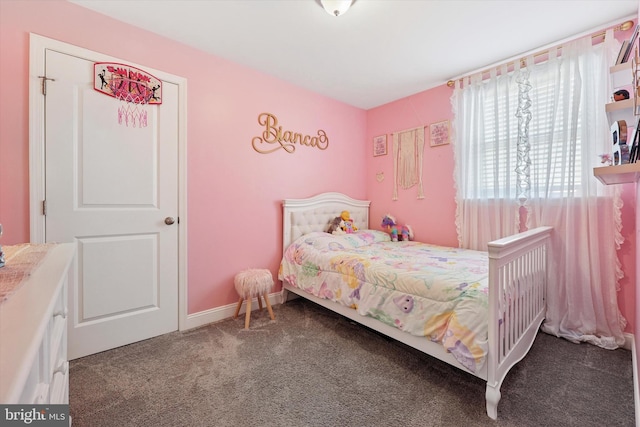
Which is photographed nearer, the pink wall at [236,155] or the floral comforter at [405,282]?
the floral comforter at [405,282]

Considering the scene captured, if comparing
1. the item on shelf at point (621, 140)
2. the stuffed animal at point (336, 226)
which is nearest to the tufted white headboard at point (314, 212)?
the stuffed animal at point (336, 226)

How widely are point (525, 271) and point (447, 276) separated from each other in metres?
0.56

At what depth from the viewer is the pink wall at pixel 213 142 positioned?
1.70 metres

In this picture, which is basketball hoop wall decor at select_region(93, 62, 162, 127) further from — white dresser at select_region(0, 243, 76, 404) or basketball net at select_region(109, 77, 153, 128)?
white dresser at select_region(0, 243, 76, 404)

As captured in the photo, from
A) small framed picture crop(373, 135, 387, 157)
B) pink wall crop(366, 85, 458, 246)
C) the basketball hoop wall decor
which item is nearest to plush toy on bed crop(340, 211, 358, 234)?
pink wall crop(366, 85, 458, 246)

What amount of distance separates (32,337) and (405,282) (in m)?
1.72

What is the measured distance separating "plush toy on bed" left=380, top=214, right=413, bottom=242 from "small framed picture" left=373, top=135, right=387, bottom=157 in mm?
899

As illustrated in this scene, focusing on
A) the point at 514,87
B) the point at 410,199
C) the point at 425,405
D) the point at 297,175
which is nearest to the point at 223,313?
the point at 297,175

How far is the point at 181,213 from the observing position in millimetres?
2314

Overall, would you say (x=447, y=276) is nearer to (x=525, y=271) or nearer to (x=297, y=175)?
(x=525, y=271)

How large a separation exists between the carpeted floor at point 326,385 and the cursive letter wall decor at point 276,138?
6.00 feet

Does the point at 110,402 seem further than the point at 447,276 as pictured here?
No

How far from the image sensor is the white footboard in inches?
53.6

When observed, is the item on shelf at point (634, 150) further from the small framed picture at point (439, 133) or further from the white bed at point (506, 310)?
the small framed picture at point (439, 133)
